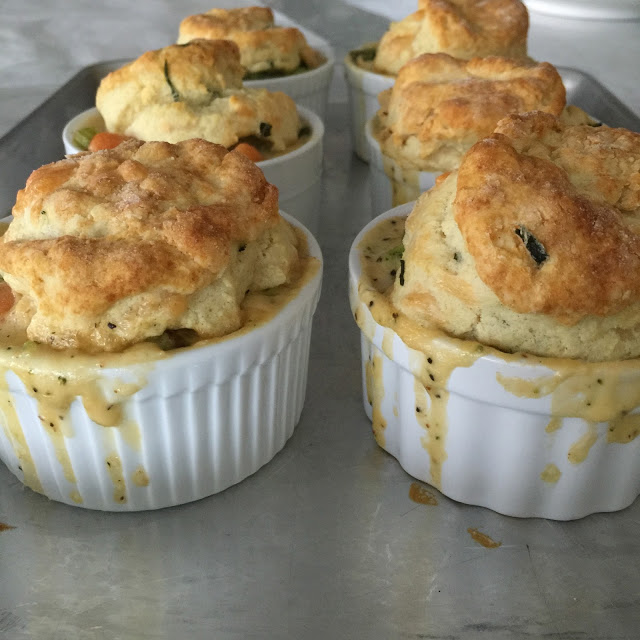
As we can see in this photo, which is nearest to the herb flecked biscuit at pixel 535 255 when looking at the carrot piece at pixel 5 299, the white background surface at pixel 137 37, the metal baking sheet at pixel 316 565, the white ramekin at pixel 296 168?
the metal baking sheet at pixel 316 565

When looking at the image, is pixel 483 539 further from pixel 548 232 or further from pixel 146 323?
pixel 146 323

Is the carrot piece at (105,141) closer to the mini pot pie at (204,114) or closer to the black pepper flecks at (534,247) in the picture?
the mini pot pie at (204,114)

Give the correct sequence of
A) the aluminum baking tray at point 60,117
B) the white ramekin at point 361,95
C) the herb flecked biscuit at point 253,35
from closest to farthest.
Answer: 1. the aluminum baking tray at point 60,117
2. the herb flecked biscuit at point 253,35
3. the white ramekin at point 361,95

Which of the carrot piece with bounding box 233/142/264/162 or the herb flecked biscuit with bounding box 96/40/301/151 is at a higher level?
the herb flecked biscuit with bounding box 96/40/301/151

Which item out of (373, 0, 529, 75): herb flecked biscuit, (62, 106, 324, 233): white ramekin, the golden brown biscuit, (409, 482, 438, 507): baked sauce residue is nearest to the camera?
(409, 482, 438, 507): baked sauce residue

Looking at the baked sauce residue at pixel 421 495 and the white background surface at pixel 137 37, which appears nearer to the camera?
the baked sauce residue at pixel 421 495

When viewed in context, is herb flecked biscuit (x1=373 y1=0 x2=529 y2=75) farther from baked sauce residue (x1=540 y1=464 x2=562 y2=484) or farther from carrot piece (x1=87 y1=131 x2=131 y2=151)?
baked sauce residue (x1=540 y1=464 x2=562 y2=484)

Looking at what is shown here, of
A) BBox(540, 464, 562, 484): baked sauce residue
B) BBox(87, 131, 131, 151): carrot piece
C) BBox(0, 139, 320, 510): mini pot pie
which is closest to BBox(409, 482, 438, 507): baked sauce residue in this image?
BBox(540, 464, 562, 484): baked sauce residue

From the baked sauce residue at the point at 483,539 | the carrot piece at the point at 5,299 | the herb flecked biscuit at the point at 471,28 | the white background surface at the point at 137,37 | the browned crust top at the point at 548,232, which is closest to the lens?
the browned crust top at the point at 548,232
